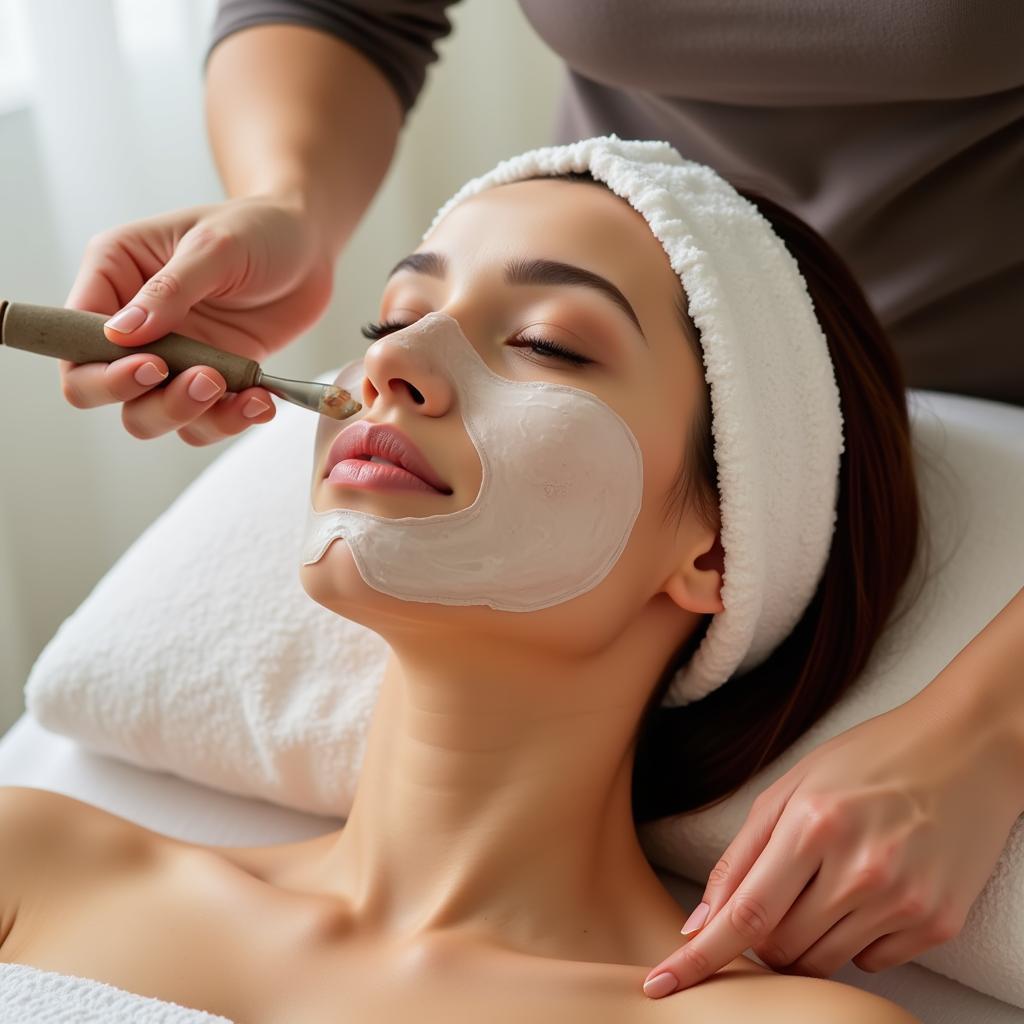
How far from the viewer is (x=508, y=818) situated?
114cm

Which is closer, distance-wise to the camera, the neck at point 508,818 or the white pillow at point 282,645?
the neck at point 508,818

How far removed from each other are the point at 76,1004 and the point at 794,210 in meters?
1.06

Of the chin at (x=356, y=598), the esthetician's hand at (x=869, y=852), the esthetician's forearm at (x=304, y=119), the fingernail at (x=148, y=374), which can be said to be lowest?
the esthetician's hand at (x=869, y=852)

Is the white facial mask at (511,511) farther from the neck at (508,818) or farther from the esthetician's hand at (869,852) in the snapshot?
the esthetician's hand at (869,852)

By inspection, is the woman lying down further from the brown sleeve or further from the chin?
the brown sleeve

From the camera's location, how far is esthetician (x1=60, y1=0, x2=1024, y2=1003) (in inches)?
39.8

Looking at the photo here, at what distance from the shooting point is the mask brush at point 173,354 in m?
1.04

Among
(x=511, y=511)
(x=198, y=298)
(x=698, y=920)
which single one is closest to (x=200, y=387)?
(x=198, y=298)

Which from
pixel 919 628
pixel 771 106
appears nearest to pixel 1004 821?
pixel 919 628

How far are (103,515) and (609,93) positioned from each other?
43.8 inches

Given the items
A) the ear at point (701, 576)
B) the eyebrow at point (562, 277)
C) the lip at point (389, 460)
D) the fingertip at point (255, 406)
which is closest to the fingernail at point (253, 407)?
the fingertip at point (255, 406)

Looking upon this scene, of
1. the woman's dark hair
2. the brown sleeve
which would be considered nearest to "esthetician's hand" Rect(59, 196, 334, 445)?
the brown sleeve

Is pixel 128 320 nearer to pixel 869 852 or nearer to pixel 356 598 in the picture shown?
pixel 356 598

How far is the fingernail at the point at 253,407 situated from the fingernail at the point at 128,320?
0.11 metres
